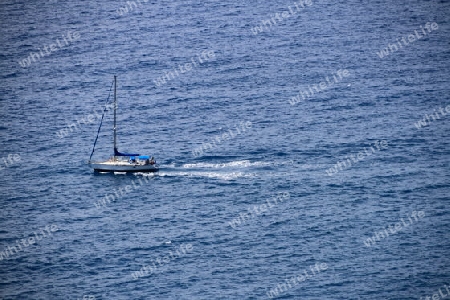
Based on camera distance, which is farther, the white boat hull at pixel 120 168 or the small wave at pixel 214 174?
the white boat hull at pixel 120 168

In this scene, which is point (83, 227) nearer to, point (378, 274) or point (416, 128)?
point (378, 274)

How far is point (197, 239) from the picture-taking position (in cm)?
15475

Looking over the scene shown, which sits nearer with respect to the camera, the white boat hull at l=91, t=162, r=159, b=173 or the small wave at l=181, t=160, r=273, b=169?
the white boat hull at l=91, t=162, r=159, b=173

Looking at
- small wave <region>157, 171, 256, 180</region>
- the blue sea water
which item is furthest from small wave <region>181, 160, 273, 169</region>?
small wave <region>157, 171, 256, 180</region>

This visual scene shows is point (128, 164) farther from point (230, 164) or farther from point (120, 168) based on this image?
point (230, 164)

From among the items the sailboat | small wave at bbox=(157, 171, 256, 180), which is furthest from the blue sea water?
the sailboat

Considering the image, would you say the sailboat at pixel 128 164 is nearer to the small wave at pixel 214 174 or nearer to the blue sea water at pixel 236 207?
the blue sea water at pixel 236 207

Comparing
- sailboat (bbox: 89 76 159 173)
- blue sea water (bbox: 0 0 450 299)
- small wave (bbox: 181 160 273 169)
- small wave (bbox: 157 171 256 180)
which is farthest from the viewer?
small wave (bbox: 181 160 273 169)

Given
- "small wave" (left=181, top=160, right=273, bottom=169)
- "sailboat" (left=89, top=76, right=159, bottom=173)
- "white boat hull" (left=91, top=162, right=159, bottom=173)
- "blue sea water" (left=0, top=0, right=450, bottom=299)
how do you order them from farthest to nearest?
"small wave" (left=181, top=160, right=273, bottom=169)
"white boat hull" (left=91, top=162, right=159, bottom=173)
"sailboat" (left=89, top=76, right=159, bottom=173)
"blue sea water" (left=0, top=0, right=450, bottom=299)

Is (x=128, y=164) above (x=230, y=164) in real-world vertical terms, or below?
above

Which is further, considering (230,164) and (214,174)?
(230,164)

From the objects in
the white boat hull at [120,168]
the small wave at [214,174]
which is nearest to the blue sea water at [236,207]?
the small wave at [214,174]

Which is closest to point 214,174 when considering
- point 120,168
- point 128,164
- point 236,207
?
point 236,207

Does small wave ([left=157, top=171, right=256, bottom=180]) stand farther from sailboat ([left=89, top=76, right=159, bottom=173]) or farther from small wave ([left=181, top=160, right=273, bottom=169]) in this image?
sailboat ([left=89, top=76, right=159, bottom=173])
